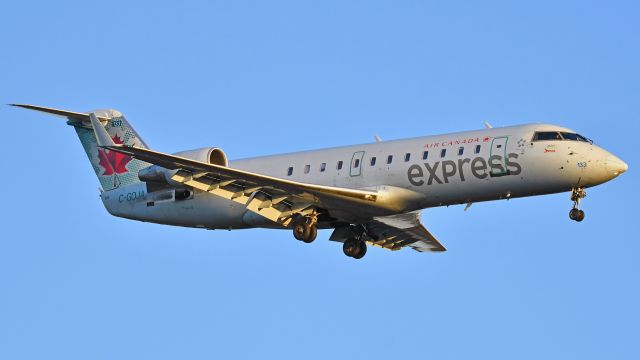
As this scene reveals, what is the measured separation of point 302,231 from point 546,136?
21.5ft

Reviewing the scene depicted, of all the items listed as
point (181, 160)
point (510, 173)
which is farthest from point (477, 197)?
point (181, 160)

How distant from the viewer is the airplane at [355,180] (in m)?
31.1

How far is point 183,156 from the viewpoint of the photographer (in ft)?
110

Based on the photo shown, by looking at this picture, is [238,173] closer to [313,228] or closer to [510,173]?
[313,228]

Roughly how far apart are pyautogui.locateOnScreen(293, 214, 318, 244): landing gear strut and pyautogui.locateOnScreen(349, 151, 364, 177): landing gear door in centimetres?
156

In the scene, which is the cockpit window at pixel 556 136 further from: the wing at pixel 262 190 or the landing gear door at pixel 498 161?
the wing at pixel 262 190

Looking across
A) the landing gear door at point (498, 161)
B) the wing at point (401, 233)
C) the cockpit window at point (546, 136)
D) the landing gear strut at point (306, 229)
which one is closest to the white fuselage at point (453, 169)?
the landing gear door at point (498, 161)

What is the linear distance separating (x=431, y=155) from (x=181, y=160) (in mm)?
6166

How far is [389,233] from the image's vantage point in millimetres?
36125

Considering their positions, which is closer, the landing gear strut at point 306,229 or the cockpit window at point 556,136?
the cockpit window at point 556,136

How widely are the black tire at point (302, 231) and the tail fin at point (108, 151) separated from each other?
5.92 metres

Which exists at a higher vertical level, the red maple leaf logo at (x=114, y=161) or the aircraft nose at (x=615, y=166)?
the red maple leaf logo at (x=114, y=161)

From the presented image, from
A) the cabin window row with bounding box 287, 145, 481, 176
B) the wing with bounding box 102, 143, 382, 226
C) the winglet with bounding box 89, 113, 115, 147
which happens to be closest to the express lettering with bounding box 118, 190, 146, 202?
the winglet with bounding box 89, 113, 115, 147

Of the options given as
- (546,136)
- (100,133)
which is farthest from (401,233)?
(100,133)
